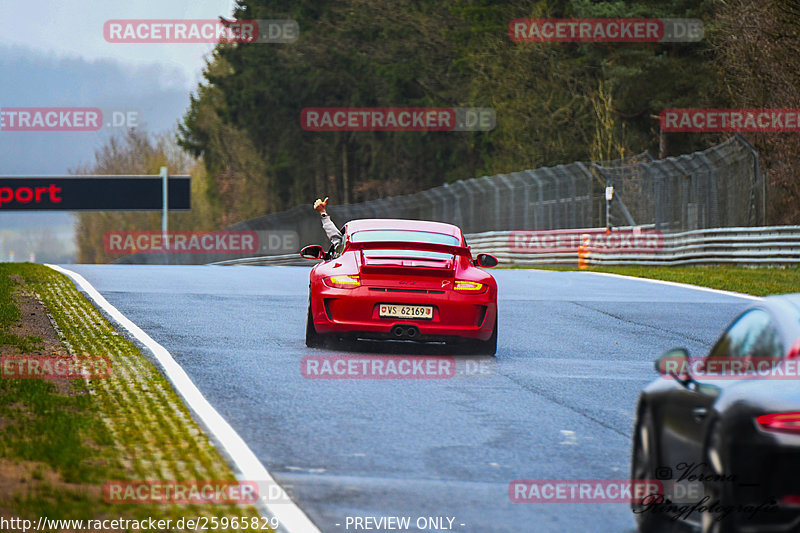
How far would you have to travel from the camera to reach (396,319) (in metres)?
13.0

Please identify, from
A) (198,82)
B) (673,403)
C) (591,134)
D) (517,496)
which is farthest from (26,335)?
(198,82)

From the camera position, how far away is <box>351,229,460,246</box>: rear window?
1370cm

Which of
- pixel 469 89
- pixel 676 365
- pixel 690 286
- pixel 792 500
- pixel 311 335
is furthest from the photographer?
pixel 469 89

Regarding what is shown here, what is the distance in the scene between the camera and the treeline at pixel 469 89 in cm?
3853

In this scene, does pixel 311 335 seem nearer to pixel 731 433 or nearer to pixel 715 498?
pixel 715 498

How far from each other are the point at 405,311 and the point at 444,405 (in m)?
2.87

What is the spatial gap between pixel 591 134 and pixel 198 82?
50.5m

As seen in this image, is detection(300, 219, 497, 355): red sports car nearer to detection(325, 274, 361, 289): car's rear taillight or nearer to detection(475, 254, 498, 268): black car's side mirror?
detection(325, 274, 361, 289): car's rear taillight

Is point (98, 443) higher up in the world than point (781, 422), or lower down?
lower down

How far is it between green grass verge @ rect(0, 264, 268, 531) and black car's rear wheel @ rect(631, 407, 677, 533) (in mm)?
1844

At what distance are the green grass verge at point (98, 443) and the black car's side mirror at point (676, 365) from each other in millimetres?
2087

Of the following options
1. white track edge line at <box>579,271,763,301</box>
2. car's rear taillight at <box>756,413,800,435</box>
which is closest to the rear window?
white track edge line at <box>579,271,763,301</box>

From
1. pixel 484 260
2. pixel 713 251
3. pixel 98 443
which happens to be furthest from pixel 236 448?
pixel 713 251

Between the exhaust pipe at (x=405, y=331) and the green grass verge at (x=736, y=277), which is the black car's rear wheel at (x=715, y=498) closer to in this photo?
the exhaust pipe at (x=405, y=331)
